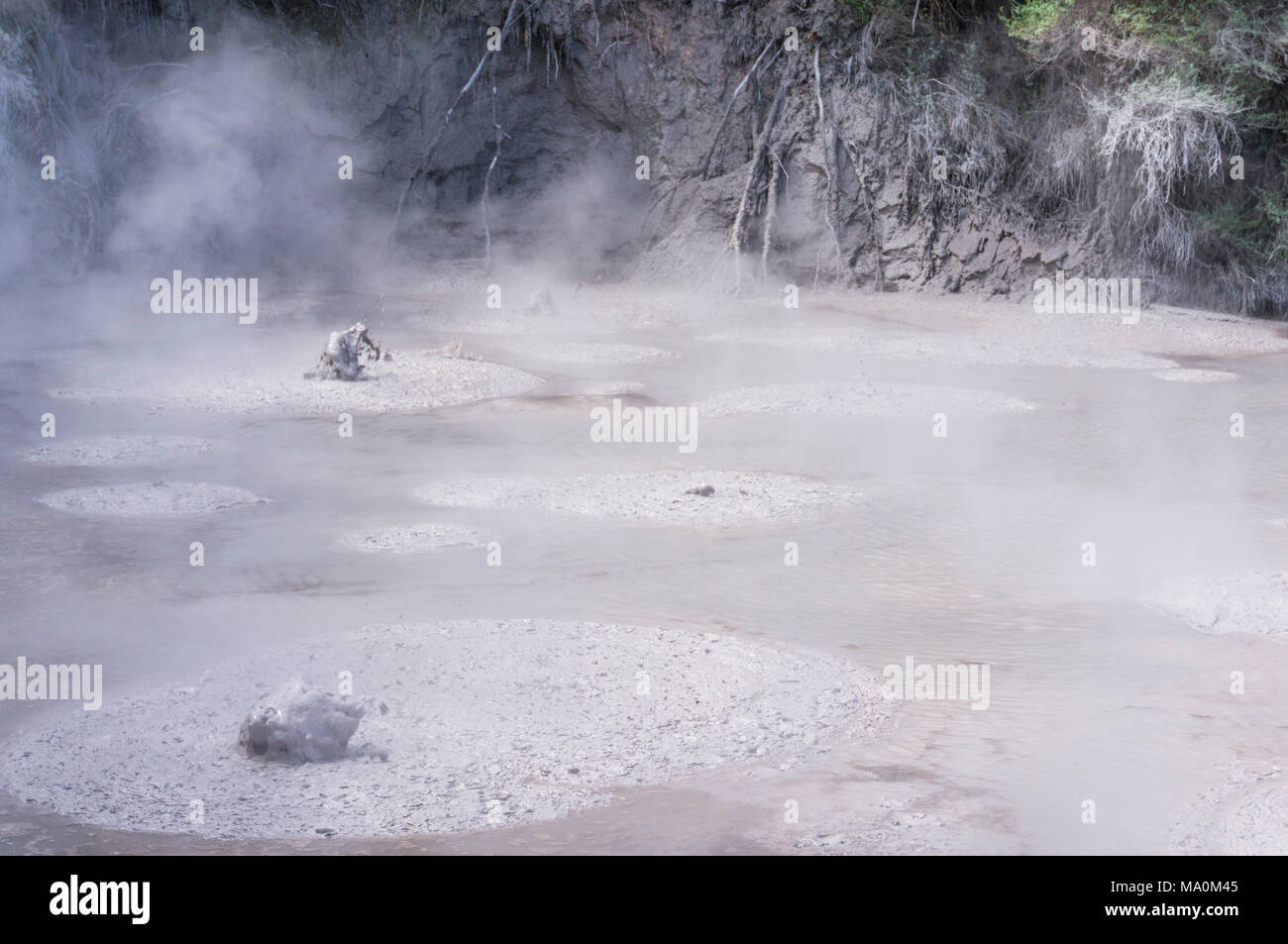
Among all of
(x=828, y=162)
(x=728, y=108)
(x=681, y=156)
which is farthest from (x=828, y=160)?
(x=681, y=156)

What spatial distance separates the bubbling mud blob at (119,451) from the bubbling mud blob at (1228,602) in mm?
5984

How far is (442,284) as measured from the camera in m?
18.0

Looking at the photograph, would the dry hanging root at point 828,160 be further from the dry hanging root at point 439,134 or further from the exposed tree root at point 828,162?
the dry hanging root at point 439,134

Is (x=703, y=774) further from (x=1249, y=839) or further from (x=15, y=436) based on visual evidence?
(x=15, y=436)

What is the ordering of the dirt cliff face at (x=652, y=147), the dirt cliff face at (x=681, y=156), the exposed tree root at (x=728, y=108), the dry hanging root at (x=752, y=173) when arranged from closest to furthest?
the dirt cliff face at (x=652, y=147), the dry hanging root at (x=752, y=173), the dirt cliff face at (x=681, y=156), the exposed tree root at (x=728, y=108)

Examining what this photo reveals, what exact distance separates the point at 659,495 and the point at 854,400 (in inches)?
129

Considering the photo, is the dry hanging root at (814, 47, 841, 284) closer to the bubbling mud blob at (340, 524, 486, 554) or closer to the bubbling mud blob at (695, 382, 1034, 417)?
the bubbling mud blob at (695, 382, 1034, 417)

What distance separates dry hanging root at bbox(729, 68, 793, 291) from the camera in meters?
18.0

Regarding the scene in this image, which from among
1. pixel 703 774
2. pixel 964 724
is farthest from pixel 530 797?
pixel 964 724

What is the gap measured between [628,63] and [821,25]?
100 inches

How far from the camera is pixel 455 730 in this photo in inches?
193

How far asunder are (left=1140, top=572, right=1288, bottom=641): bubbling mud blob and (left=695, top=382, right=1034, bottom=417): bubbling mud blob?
4.13 metres

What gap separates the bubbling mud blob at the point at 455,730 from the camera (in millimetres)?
4352

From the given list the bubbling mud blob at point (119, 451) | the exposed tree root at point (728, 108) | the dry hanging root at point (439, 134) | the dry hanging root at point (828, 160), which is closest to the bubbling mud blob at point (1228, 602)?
the bubbling mud blob at point (119, 451)
